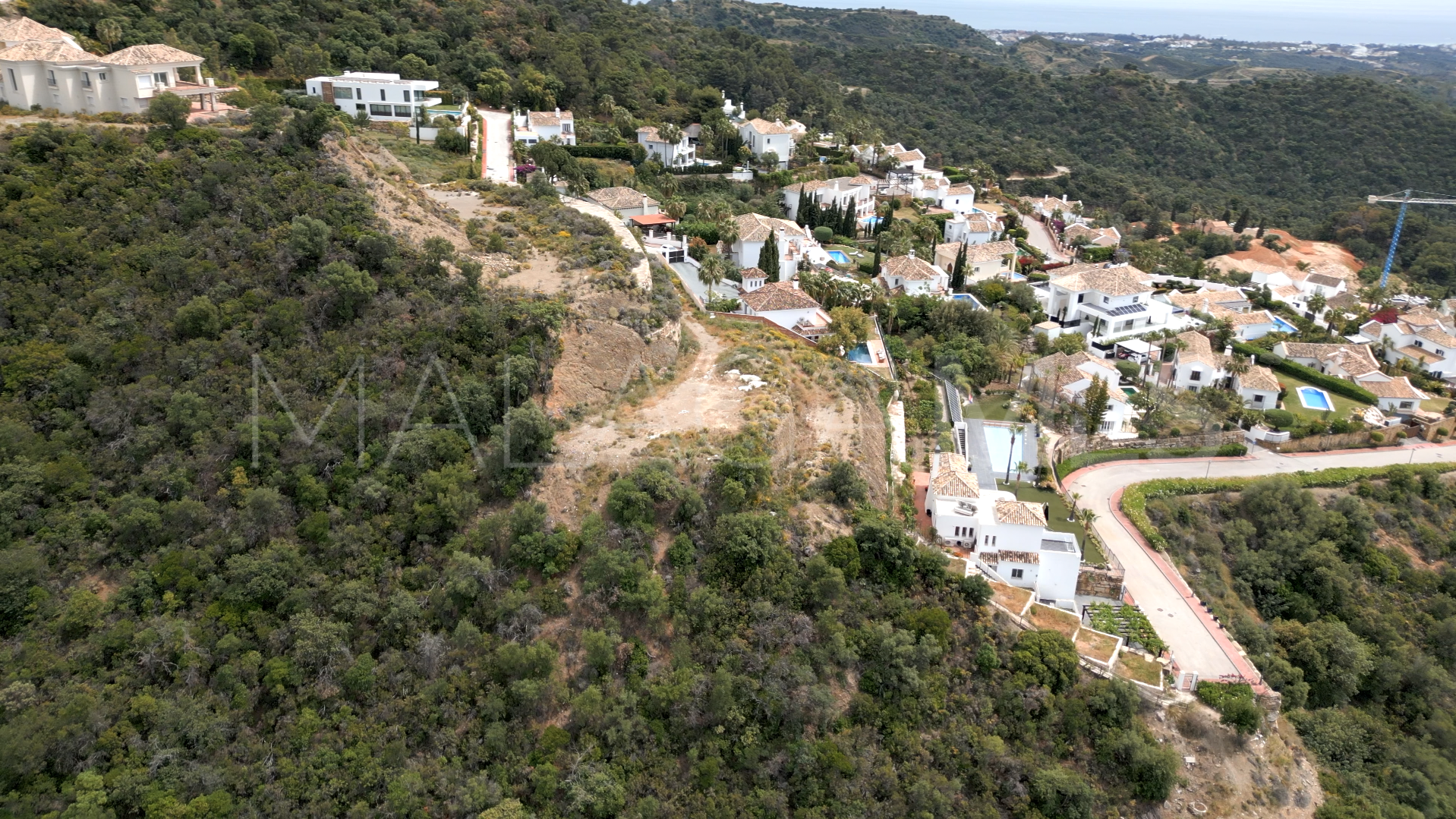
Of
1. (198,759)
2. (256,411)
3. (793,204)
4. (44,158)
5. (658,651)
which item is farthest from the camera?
(793,204)

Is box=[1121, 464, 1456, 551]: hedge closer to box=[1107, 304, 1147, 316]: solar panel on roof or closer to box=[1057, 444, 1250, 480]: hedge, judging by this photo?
box=[1057, 444, 1250, 480]: hedge

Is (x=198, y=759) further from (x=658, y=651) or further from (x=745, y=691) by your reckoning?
(x=745, y=691)

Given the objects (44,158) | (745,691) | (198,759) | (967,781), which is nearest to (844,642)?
(745,691)

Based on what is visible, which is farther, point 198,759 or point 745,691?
point 745,691

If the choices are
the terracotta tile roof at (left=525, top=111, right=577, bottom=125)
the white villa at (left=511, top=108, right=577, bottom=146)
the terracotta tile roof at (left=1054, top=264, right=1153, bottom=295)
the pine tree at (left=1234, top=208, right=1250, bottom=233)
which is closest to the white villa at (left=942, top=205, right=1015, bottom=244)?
the terracotta tile roof at (left=1054, top=264, right=1153, bottom=295)

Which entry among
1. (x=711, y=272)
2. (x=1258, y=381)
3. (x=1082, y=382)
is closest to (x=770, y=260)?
(x=711, y=272)

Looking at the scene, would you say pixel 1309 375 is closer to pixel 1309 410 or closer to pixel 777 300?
pixel 1309 410
